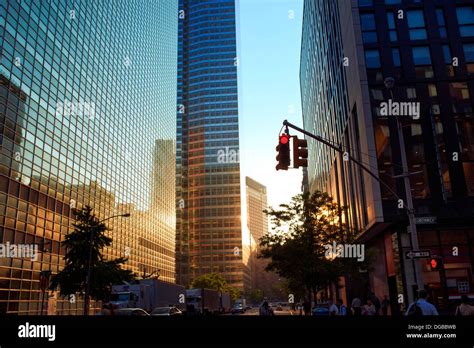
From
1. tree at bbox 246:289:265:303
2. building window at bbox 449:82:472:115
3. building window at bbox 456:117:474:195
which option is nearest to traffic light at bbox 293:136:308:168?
building window at bbox 456:117:474:195

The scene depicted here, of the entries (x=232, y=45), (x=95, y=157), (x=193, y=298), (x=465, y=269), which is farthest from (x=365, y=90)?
(x=232, y=45)

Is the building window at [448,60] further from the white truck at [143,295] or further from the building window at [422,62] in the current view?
the white truck at [143,295]

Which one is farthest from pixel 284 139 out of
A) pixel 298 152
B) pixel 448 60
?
pixel 448 60

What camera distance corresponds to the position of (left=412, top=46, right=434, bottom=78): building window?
33.0 metres

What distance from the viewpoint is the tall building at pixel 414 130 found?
30172 millimetres

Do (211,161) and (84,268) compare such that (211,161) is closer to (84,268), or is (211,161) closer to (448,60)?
→ (84,268)

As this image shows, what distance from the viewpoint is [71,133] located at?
163 feet

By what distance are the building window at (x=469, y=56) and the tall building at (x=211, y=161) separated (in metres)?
106

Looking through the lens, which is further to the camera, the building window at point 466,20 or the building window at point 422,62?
the building window at point 466,20

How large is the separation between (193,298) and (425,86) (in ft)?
104

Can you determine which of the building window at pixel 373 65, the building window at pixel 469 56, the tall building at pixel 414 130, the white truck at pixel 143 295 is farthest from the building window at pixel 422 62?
the white truck at pixel 143 295

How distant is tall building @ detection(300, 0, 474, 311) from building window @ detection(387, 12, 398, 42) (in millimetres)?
80

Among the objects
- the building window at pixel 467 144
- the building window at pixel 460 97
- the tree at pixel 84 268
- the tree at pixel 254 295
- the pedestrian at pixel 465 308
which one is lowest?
the tree at pixel 254 295

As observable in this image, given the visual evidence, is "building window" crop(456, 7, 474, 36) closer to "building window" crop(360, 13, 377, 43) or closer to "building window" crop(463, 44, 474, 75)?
"building window" crop(463, 44, 474, 75)
